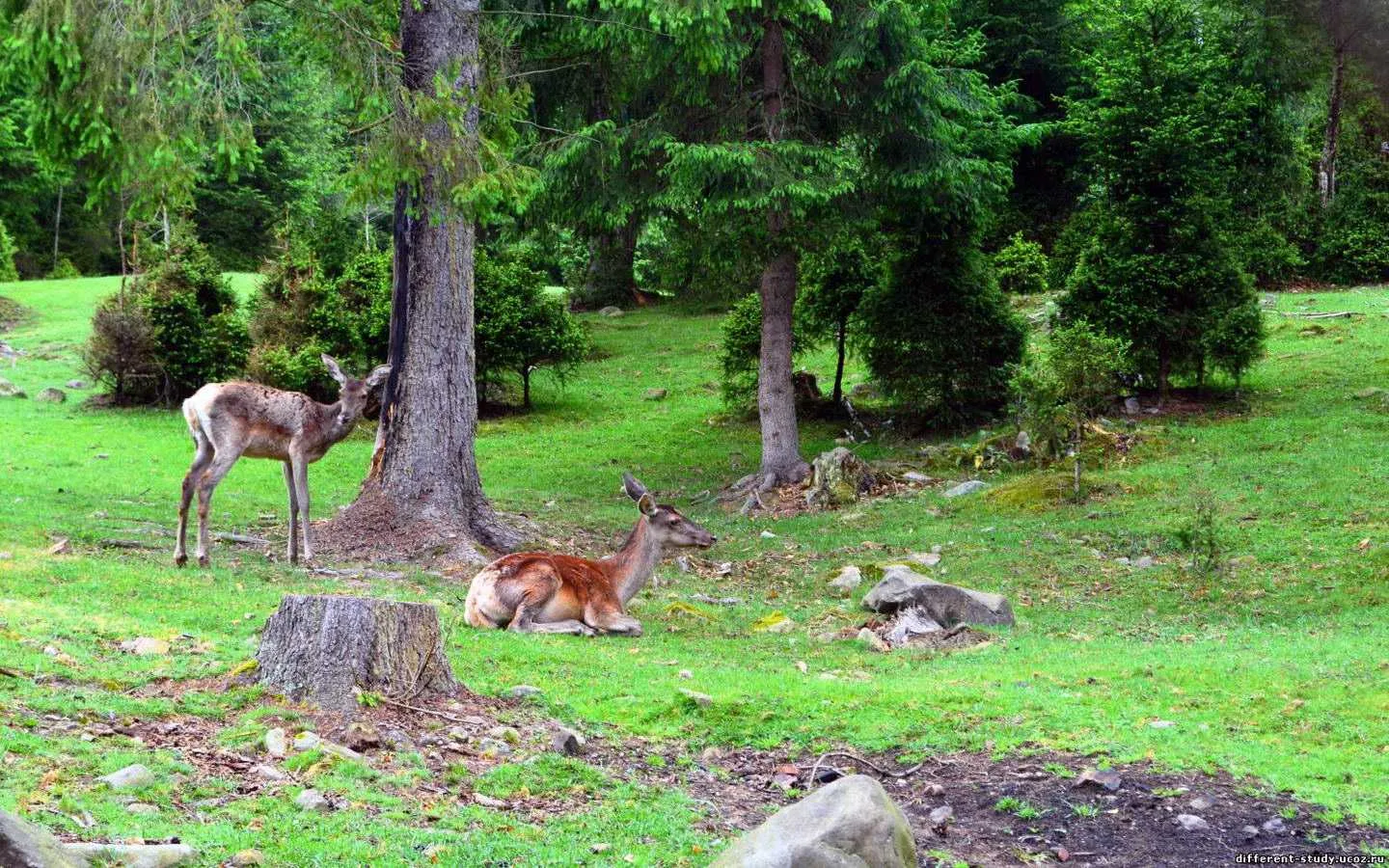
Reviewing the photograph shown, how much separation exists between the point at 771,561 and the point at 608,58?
8.36 meters

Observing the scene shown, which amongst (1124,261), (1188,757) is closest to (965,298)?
(1124,261)

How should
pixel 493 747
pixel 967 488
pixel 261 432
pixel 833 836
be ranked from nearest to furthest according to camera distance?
pixel 833 836 < pixel 493 747 < pixel 261 432 < pixel 967 488

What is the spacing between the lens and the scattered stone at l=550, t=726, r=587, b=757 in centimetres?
750

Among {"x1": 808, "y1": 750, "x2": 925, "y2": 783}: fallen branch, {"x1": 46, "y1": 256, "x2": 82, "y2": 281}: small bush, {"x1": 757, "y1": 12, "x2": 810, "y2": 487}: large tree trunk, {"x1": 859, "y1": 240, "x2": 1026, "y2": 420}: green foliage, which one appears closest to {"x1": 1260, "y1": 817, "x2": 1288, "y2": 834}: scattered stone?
{"x1": 808, "y1": 750, "x2": 925, "y2": 783}: fallen branch

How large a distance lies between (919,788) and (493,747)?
95.8 inches

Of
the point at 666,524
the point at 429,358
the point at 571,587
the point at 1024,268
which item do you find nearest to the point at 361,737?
the point at 571,587

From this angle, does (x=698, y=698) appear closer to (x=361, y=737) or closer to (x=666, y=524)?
(x=361, y=737)

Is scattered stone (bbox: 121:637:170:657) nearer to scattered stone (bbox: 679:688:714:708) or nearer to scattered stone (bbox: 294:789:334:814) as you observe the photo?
scattered stone (bbox: 294:789:334:814)

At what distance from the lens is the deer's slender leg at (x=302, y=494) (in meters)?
12.7

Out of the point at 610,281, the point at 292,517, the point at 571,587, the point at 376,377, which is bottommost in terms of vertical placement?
the point at 571,587

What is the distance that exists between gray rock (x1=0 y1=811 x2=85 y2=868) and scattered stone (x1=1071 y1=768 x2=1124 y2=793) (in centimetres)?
520

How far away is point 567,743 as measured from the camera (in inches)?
296

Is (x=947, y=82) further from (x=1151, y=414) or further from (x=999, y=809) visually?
(x=999, y=809)

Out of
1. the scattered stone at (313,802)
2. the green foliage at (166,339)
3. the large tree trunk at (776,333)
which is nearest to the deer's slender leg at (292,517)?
the scattered stone at (313,802)
